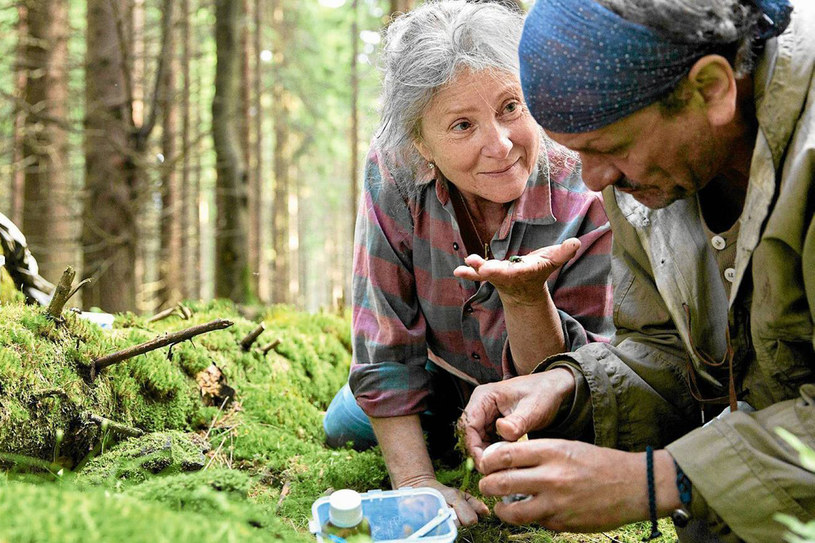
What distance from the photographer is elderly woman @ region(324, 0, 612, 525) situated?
2.56 metres

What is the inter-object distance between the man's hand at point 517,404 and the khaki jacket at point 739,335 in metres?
0.06

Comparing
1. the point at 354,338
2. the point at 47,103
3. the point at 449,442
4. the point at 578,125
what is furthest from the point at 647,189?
the point at 47,103

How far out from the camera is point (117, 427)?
2432mm

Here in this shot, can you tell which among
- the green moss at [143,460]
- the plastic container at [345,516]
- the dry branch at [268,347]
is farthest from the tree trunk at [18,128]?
the plastic container at [345,516]

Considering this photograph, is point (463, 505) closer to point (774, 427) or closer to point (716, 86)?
point (774, 427)

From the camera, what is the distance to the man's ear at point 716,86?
1.62m

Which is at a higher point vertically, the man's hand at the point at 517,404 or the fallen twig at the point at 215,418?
the man's hand at the point at 517,404

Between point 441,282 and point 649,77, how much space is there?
140cm

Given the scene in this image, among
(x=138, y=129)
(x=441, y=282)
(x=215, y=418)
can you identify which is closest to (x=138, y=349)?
(x=215, y=418)

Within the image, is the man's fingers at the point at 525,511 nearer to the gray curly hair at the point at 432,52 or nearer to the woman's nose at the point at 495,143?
the woman's nose at the point at 495,143

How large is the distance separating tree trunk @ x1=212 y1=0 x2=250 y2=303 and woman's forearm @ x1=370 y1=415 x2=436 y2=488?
6129 mm

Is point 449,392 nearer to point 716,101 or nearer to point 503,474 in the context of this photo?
point 503,474

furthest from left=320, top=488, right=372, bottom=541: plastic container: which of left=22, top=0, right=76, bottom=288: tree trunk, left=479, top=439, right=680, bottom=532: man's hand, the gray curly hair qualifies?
left=22, top=0, right=76, bottom=288: tree trunk

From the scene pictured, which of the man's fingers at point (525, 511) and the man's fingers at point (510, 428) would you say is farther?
the man's fingers at point (510, 428)
